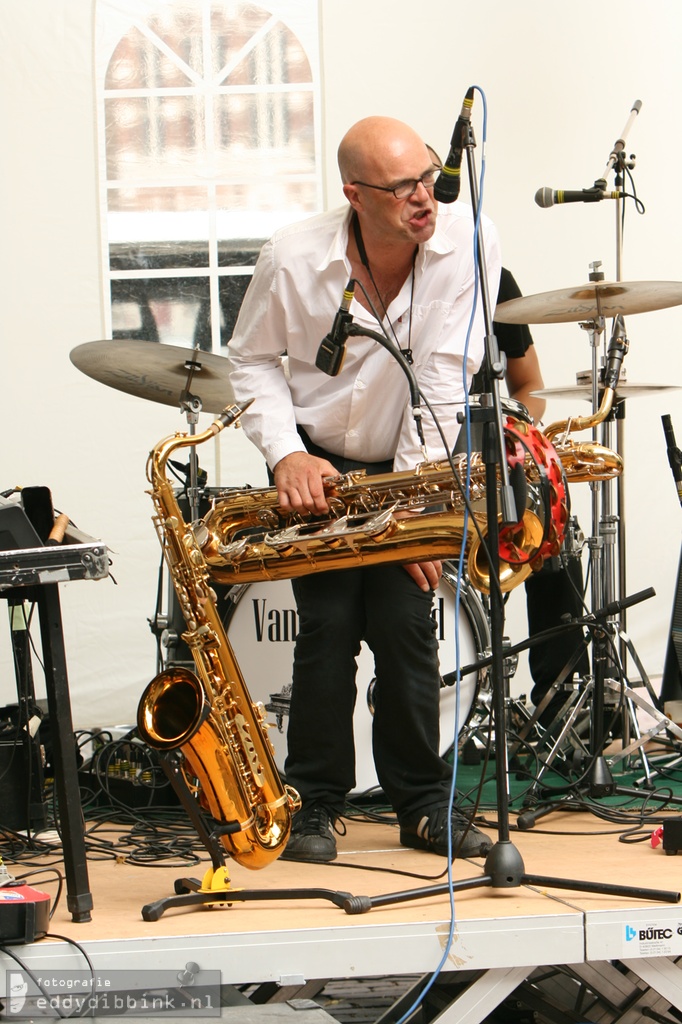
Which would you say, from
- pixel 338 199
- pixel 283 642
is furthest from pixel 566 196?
pixel 283 642

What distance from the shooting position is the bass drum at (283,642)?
4.09 metres

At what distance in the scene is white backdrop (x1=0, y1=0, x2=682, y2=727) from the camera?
17.2ft

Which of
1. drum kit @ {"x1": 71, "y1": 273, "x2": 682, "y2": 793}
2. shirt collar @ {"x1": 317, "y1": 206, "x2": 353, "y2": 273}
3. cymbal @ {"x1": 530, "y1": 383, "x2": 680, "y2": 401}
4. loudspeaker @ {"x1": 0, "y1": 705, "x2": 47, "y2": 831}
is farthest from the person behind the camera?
cymbal @ {"x1": 530, "y1": 383, "x2": 680, "y2": 401}

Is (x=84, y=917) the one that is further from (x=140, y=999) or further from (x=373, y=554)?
(x=373, y=554)

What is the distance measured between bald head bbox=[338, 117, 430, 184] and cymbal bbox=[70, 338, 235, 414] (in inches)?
43.1

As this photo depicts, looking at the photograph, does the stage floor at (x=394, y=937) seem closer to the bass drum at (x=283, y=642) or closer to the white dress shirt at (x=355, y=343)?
the white dress shirt at (x=355, y=343)

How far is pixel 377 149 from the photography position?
314 centimetres

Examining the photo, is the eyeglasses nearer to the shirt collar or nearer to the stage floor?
the shirt collar

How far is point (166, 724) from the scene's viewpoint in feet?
9.20

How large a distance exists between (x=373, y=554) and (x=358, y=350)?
0.61 m

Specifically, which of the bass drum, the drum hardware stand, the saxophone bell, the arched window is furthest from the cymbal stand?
the saxophone bell

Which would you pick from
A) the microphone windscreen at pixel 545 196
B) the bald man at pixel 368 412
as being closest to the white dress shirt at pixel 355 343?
the bald man at pixel 368 412

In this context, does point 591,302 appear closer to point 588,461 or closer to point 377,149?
point 588,461

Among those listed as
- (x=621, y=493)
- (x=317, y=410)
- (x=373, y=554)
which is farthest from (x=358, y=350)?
(x=621, y=493)
